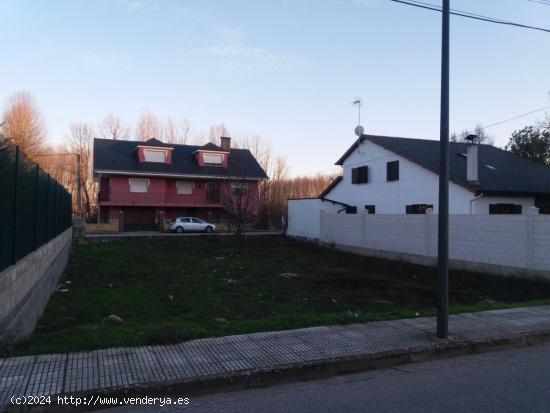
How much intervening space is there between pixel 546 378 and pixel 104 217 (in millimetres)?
44765

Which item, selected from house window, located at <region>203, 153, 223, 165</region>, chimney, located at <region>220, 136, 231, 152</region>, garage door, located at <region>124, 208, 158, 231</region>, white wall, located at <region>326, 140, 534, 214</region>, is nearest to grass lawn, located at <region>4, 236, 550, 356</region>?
white wall, located at <region>326, 140, 534, 214</region>

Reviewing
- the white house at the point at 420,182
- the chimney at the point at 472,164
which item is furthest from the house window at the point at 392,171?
the chimney at the point at 472,164

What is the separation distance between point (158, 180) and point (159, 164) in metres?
1.58

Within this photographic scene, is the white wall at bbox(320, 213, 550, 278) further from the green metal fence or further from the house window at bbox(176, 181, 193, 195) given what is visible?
the house window at bbox(176, 181, 193, 195)

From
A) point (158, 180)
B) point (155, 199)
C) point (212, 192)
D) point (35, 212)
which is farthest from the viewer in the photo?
point (212, 192)

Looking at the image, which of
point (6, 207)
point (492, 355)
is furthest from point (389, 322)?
point (6, 207)

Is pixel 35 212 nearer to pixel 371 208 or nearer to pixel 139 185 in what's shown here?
pixel 371 208

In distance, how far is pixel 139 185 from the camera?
150 ft

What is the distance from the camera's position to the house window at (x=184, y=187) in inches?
1876

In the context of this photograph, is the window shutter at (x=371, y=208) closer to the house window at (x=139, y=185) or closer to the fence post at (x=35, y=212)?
the fence post at (x=35, y=212)

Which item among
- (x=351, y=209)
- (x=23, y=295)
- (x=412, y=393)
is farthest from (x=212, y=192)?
(x=412, y=393)

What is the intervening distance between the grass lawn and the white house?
6.01 meters

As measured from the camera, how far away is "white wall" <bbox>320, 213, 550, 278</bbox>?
14.2 m

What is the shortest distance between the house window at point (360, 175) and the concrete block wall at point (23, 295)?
2311cm
